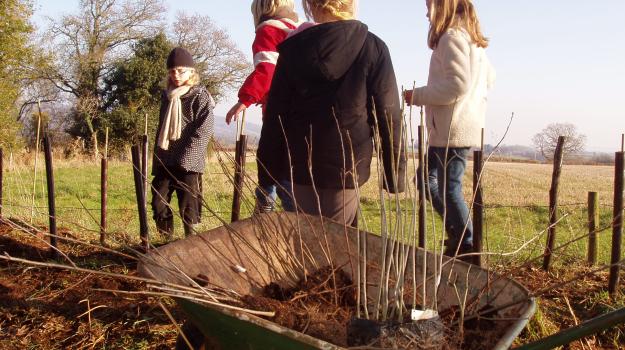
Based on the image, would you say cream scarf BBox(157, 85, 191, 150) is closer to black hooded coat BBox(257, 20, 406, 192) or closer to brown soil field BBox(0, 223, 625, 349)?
brown soil field BBox(0, 223, 625, 349)

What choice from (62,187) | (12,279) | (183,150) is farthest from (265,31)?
(62,187)

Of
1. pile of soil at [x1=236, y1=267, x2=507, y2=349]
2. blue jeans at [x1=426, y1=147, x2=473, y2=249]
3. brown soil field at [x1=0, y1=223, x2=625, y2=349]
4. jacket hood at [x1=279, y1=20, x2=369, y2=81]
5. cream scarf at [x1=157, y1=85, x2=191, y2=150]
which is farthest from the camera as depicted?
cream scarf at [x1=157, y1=85, x2=191, y2=150]

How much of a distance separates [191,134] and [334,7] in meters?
1.85

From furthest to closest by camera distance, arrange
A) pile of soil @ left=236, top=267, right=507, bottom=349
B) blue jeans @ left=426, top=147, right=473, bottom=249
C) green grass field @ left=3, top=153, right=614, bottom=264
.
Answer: green grass field @ left=3, top=153, right=614, bottom=264 → blue jeans @ left=426, top=147, right=473, bottom=249 → pile of soil @ left=236, top=267, right=507, bottom=349

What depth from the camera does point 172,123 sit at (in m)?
4.16

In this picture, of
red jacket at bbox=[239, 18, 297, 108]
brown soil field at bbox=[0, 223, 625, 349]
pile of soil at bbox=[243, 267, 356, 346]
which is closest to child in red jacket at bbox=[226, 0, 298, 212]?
red jacket at bbox=[239, 18, 297, 108]

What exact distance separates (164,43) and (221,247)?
24.0 meters

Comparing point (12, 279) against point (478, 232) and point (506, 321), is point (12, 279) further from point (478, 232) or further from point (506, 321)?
point (506, 321)

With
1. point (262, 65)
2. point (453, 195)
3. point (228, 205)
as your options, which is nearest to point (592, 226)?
point (453, 195)

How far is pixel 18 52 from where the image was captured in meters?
20.1

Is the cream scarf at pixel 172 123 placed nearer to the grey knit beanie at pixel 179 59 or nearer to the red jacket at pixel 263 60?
the grey knit beanie at pixel 179 59

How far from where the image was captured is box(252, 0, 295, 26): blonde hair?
3.24 metres

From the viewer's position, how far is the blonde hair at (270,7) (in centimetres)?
324

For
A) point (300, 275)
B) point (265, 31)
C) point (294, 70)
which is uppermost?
point (265, 31)
